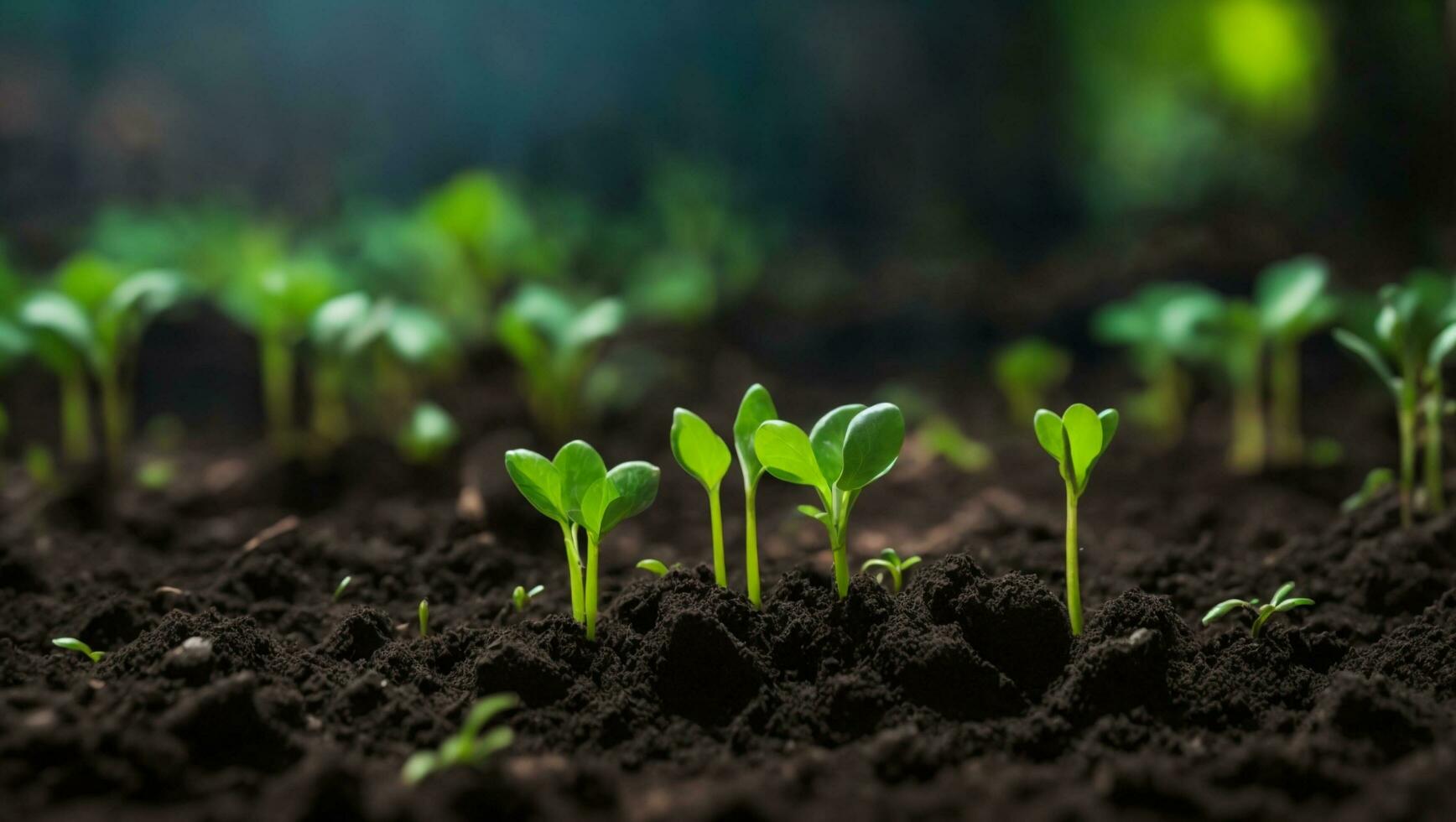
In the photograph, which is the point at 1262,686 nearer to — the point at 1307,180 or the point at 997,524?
the point at 997,524

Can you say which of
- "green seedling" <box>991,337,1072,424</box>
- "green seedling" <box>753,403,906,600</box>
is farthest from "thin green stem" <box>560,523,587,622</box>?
"green seedling" <box>991,337,1072,424</box>

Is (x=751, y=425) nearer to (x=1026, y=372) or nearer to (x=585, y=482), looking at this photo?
(x=585, y=482)

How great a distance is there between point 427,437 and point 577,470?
1.09m

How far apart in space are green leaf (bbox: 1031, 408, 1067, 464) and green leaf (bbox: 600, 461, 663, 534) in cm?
57

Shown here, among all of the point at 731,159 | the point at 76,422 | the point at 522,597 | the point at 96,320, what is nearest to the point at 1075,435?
the point at 522,597

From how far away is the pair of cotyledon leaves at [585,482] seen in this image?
1.61 meters

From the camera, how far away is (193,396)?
4.05 metres

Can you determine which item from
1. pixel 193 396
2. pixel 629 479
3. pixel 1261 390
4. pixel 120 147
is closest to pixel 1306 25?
pixel 1261 390

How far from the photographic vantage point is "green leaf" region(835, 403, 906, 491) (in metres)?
1.54

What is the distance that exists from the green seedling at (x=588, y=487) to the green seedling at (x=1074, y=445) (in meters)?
0.59

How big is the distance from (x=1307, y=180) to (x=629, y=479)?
14.5 ft

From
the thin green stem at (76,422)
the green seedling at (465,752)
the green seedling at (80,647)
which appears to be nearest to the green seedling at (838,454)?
the green seedling at (465,752)

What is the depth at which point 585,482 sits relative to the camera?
1627mm

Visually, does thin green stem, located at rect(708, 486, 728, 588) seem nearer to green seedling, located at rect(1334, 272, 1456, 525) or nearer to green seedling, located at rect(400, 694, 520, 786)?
green seedling, located at rect(400, 694, 520, 786)
